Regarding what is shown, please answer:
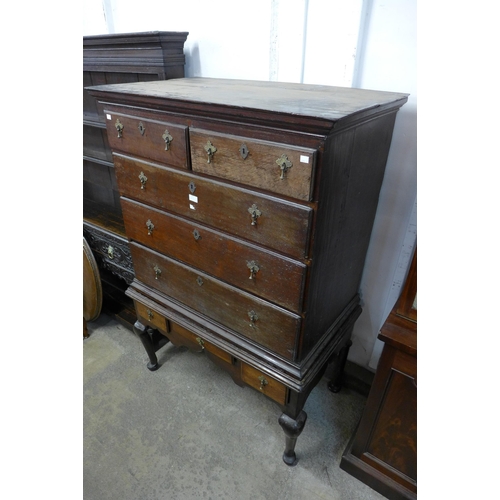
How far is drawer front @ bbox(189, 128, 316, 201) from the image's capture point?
99 cm

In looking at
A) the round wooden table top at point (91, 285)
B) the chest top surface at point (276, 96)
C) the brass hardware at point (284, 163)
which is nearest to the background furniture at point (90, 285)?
the round wooden table top at point (91, 285)

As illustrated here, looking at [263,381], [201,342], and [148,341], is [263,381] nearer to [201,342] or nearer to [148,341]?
[201,342]

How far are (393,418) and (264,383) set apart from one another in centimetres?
51

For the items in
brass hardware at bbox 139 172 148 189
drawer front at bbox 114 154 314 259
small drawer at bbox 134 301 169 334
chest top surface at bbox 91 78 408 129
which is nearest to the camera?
chest top surface at bbox 91 78 408 129

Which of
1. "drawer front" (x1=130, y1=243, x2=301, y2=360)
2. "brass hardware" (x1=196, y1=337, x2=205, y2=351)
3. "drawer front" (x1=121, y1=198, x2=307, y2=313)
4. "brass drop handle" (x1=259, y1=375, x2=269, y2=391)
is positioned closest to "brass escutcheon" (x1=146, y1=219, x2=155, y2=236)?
"drawer front" (x1=121, y1=198, x2=307, y2=313)

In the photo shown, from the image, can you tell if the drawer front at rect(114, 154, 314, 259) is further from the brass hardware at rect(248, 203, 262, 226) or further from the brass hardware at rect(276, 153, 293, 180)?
the brass hardware at rect(276, 153, 293, 180)

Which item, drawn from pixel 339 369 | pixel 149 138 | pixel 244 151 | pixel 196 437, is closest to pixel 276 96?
pixel 244 151

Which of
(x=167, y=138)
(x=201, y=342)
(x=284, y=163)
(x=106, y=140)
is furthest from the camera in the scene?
(x=106, y=140)

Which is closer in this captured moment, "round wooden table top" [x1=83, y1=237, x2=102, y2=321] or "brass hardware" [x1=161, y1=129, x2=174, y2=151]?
"brass hardware" [x1=161, y1=129, x2=174, y2=151]

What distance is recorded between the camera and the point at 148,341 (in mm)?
2021

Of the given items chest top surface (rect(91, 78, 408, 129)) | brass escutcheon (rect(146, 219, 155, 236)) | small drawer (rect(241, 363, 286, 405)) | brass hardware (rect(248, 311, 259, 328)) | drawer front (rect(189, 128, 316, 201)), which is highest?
chest top surface (rect(91, 78, 408, 129))

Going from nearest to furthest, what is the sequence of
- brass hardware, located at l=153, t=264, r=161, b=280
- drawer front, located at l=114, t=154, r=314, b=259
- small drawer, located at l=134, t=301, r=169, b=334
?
1. drawer front, located at l=114, t=154, r=314, b=259
2. brass hardware, located at l=153, t=264, r=161, b=280
3. small drawer, located at l=134, t=301, r=169, b=334

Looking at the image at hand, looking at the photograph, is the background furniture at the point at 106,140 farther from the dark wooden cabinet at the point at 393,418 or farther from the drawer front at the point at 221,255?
the dark wooden cabinet at the point at 393,418

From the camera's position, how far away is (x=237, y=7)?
1.57 metres
